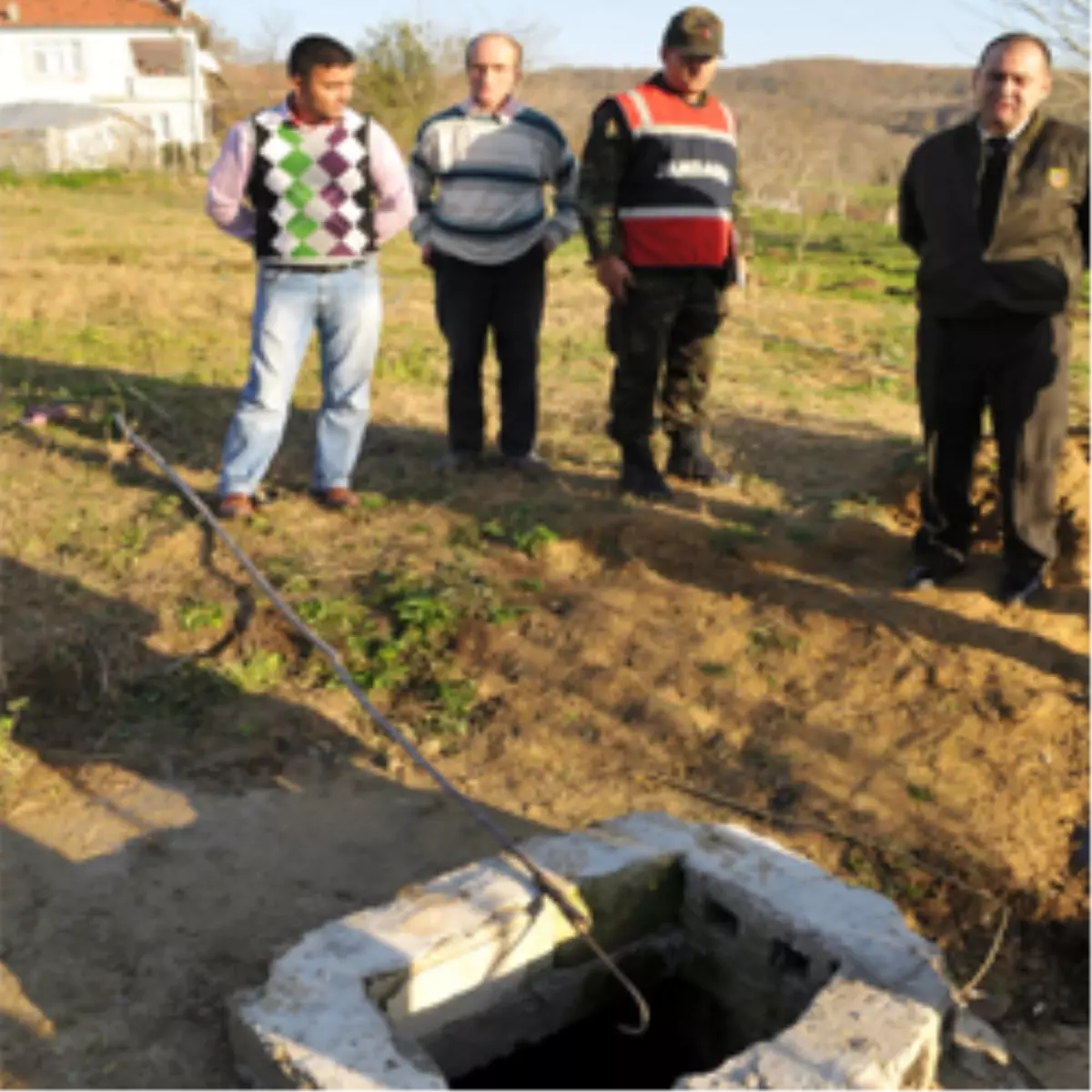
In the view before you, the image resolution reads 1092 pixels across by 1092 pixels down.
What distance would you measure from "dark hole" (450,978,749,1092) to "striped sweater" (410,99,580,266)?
353 cm

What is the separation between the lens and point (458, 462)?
250 inches

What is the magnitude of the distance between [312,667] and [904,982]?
2.48 m

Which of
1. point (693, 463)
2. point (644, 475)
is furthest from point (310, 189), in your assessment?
point (693, 463)

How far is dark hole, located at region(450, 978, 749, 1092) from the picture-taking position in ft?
10.7

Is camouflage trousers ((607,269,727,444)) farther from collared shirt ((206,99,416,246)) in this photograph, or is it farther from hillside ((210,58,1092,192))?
hillside ((210,58,1092,192))

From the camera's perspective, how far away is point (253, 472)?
5625 millimetres

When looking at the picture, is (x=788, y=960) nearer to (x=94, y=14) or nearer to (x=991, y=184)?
(x=991, y=184)

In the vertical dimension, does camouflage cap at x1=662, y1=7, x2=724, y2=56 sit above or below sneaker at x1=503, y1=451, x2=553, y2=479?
above

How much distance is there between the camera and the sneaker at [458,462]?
6332 mm

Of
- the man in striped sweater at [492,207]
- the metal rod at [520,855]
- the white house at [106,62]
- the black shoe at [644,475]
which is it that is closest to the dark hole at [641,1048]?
the metal rod at [520,855]

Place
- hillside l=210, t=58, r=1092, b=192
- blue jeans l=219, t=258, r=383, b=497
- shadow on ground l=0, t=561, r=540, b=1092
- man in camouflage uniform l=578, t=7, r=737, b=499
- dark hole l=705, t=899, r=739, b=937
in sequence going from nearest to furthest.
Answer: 1. shadow on ground l=0, t=561, r=540, b=1092
2. dark hole l=705, t=899, r=739, b=937
3. man in camouflage uniform l=578, t=7, r=737, b=499
4. blue jeans l=219, t=258, r=383, b=497
5. hillside l=210, t=58, r=1092, b=192

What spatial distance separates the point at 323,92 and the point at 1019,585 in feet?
10.9

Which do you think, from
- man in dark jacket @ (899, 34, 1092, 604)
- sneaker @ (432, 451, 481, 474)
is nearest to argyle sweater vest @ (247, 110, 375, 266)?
sneaker @ (432, 451, 481, 474)

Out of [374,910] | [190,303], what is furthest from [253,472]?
[190,303]
